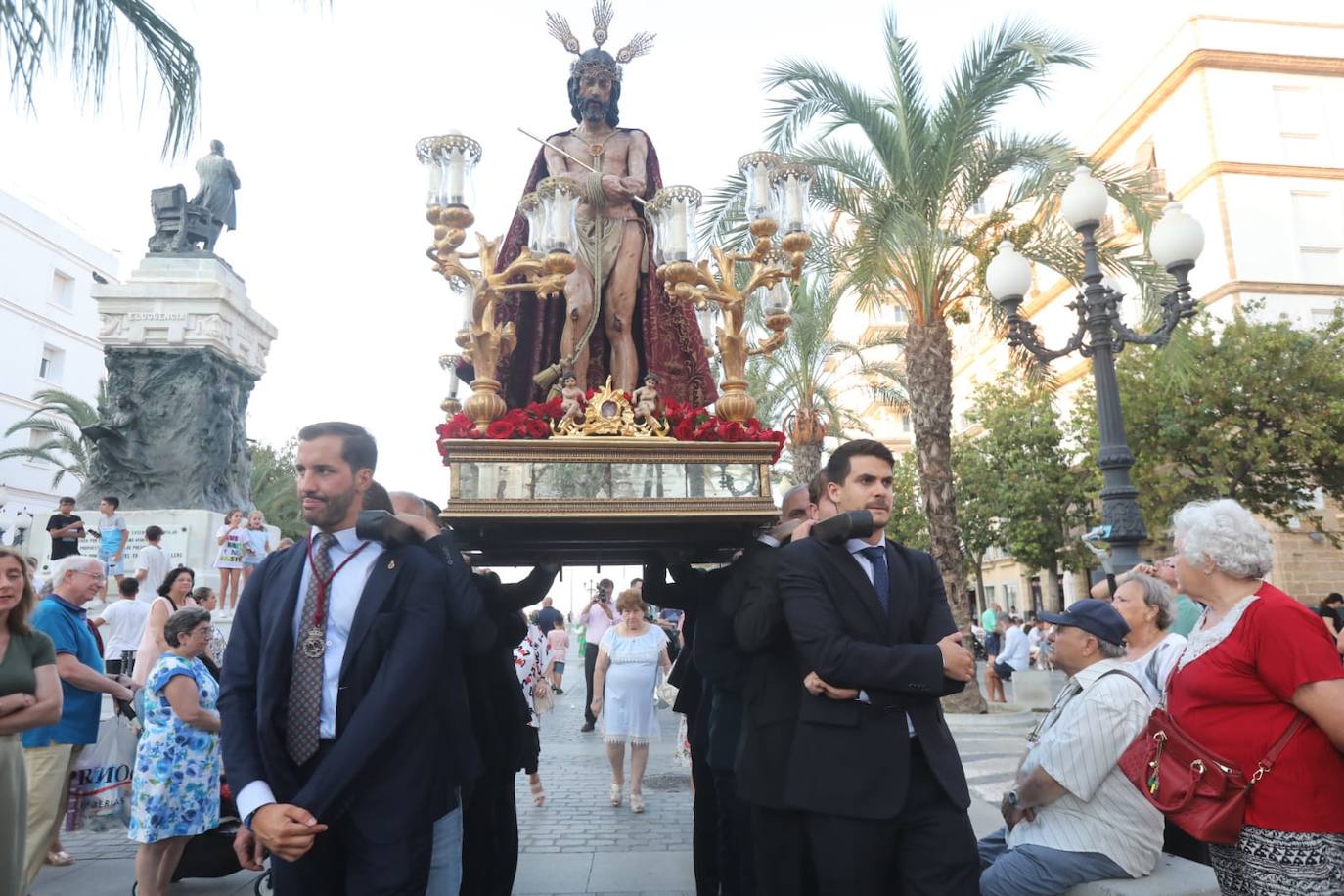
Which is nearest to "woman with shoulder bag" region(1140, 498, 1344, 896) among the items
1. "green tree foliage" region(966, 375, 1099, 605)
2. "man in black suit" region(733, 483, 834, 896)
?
"man in black suit" region(733, 483, 834, 896)

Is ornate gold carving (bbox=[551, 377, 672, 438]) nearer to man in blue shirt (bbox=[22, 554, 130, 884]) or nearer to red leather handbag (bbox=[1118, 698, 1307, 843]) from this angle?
red leather handbag (bbox=[1118, 698, 1307, 843])

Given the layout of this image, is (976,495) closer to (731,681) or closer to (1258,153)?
(1258,153)

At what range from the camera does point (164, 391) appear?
1368 cm

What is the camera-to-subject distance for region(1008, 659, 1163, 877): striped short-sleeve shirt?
3338 mm

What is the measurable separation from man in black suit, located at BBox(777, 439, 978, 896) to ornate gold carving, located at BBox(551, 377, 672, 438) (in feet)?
3.13

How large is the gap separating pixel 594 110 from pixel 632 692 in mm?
4774

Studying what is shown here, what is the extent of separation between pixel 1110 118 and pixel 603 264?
109 feet

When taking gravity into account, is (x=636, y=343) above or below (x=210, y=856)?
above

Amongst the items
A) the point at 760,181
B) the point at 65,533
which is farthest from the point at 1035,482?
the point at 760,181

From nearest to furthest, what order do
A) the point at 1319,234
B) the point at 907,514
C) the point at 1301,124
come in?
the point at 1319,234 < the point at 1301,124 < the point at 907,514

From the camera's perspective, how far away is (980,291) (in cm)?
1366

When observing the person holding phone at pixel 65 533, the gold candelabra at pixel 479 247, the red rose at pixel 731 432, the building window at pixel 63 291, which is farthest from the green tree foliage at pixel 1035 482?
the building window at pixel 63 291

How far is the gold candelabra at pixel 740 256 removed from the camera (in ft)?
12.8

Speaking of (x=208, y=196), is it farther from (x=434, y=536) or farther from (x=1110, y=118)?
(x=1110, y=118)
